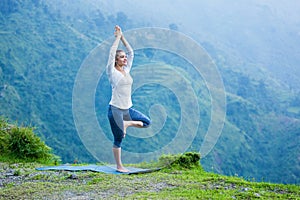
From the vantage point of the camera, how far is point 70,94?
4512 cm

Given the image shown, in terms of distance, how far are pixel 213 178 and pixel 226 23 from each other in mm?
99646

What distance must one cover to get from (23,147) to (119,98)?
300 centimetres

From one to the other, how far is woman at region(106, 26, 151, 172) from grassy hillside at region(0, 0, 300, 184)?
900 inches

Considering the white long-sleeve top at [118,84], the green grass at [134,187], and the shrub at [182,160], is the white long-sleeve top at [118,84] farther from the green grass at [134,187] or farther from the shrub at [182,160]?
the shrub at [182,160]

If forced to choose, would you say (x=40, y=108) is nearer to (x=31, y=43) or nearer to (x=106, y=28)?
(x=31, y=43)

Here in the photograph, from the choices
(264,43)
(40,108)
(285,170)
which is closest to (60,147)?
(40,108)

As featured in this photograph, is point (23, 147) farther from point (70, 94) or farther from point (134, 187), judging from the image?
point (70, 94)

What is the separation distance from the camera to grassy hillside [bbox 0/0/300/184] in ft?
129

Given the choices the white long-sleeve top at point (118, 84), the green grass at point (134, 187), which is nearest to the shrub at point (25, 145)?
the green grass at point (134, 187)

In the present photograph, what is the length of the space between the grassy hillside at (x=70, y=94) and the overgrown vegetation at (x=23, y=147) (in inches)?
847

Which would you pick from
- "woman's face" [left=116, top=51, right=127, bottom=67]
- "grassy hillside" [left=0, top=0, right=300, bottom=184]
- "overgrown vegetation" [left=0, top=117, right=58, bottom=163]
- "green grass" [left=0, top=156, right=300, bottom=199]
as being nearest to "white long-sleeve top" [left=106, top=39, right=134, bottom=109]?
"woman's face" [left=116, top=51, right=127, bottom=67]

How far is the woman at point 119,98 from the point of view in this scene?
6.04 meters

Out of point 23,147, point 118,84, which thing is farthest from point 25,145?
point 118,84

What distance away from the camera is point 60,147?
34469 millimetres
